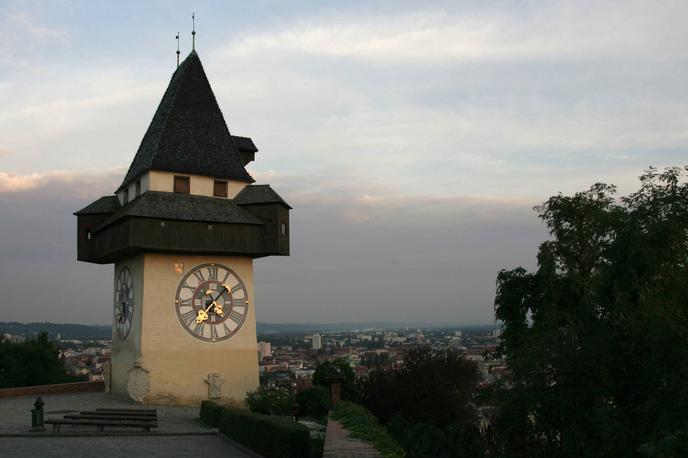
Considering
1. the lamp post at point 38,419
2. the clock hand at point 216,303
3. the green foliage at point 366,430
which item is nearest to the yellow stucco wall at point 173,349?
the clock hand at point 216,303

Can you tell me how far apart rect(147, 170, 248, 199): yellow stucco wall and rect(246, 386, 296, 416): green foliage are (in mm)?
6921

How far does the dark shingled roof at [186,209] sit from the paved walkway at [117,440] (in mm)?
5681

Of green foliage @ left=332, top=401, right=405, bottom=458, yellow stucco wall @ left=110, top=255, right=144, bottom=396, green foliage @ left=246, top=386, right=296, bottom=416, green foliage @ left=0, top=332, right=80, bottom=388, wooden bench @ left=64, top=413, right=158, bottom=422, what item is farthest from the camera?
green foliage @ left=0, top=332, right=80, bottom=388

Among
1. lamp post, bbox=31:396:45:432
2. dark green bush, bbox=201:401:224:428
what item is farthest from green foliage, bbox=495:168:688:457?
lamp post, bbox=31:396:45:432

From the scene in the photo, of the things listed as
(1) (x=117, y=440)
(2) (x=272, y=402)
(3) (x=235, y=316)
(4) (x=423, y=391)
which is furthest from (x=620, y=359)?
(4) (x=423, y=391)

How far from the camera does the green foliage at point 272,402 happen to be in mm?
21500

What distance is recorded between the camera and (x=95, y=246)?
27.1m

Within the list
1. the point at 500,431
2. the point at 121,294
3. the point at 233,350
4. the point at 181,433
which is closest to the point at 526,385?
the point at 500,431

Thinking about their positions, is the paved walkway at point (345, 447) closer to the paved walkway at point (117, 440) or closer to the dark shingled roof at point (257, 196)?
the paved walkway at point (117, 440)

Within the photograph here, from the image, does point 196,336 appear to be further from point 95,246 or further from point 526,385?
point 526,385

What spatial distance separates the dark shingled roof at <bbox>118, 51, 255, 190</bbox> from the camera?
25641 mm

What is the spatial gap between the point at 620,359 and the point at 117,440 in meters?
9.64

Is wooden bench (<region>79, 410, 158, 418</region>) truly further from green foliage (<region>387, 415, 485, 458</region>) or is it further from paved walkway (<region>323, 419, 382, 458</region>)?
paved walkway (<region>323, 419, 382, 458</region>)

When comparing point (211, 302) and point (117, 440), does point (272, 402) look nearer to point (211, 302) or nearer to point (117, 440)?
point (211, 302)
